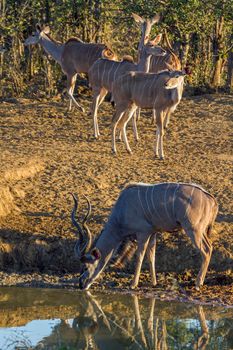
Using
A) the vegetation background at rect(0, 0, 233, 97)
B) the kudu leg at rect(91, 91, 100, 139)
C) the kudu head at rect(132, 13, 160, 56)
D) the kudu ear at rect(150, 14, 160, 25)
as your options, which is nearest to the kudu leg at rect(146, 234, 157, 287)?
the kudu leg at rect(91, 91, 100, 139)

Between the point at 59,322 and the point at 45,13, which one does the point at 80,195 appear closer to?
the point at 59,322

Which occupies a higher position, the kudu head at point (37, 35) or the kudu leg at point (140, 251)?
the kudu head at point (37, 35)

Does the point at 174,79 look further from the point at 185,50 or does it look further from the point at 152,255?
the point at 185,50

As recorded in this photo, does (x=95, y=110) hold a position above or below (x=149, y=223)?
above

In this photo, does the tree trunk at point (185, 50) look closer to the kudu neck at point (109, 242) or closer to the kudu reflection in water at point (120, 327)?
the kudu neck at point (109, 242)

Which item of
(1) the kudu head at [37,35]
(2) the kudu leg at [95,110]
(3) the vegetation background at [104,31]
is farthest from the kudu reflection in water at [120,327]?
(1) the kudu head at [37,35]

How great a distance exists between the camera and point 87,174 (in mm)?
9586

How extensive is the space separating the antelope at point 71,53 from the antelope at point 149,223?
4361mm

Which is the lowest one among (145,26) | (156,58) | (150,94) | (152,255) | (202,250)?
(152,255)

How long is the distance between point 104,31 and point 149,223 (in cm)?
640

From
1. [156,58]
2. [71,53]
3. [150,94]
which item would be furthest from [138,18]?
[150,94]

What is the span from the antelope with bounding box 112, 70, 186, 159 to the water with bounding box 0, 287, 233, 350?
288cm

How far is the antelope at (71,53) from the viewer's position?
1230 cm

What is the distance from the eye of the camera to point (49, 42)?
13.0m
